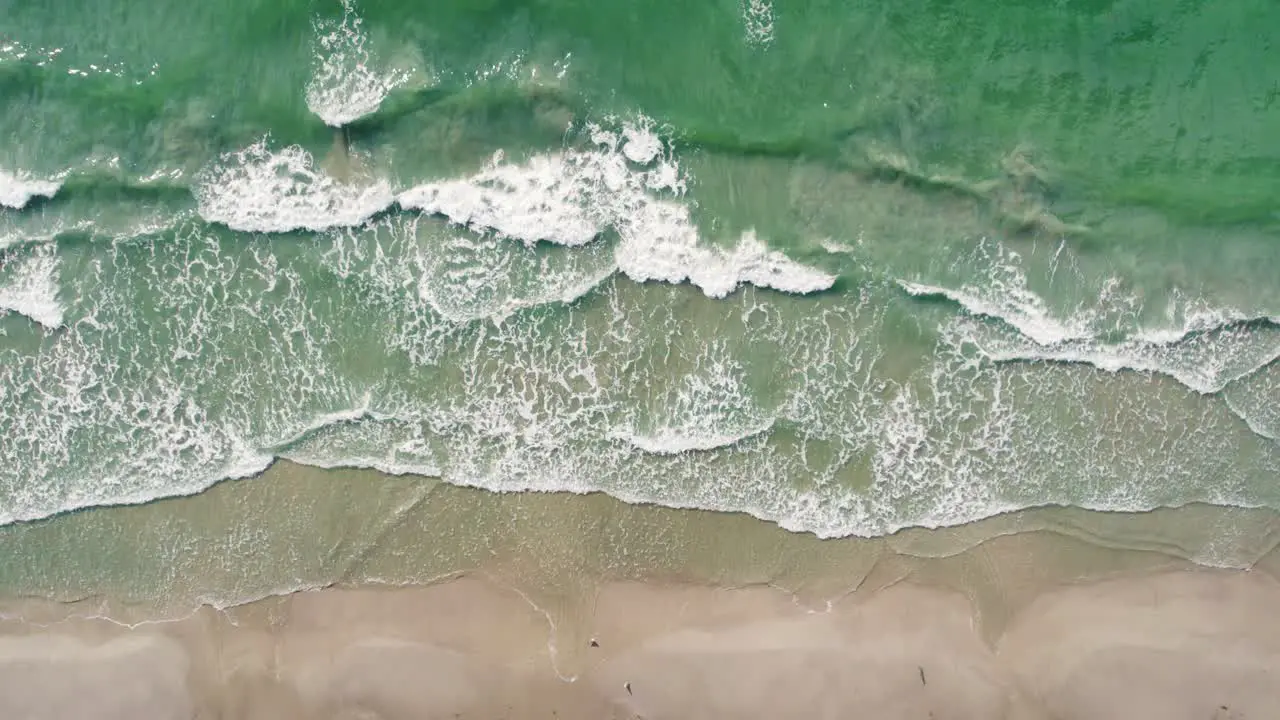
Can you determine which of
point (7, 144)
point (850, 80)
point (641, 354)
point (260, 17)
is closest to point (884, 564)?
point (641, 354)

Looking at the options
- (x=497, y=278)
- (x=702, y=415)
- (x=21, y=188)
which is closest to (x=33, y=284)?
(x=21, y=188)

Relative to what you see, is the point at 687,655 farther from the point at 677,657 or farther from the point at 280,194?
the point at 280,194

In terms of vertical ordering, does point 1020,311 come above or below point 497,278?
above

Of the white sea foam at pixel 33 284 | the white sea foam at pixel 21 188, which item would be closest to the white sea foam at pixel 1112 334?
the white sea foam at pixel 33 284

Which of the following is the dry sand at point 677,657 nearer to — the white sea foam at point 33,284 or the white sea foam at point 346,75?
the white sea foam at point 33,284

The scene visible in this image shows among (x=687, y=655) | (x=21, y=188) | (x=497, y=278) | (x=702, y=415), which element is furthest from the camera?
(x=21, y=188)

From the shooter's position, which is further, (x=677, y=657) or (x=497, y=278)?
(x=497, y=278)
